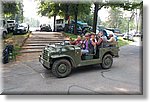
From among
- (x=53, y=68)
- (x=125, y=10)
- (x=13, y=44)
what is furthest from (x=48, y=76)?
(x=125, y=10)

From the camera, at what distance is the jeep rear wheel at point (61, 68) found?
3.73 m

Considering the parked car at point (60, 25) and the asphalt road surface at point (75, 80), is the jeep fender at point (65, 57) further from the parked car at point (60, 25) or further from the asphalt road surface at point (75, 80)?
the parked car at point (60, 25)

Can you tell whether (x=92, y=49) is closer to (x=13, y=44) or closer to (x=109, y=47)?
(x=109, y=47)

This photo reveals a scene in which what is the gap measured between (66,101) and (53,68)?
2.88 ft

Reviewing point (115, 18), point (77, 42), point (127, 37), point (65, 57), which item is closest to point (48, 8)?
point (77, 42)

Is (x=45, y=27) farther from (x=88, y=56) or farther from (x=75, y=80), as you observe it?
(x=75, y=80)

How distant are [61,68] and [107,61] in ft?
3.57

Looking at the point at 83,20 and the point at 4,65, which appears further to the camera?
the point at 83,20

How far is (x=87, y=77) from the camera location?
12.1ft

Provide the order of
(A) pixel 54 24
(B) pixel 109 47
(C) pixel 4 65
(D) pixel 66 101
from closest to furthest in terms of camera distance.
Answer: (D) pixel 66 101 → (C) pixel 4 65 → (A) pixel 54 24 → (B) pixel 109 47

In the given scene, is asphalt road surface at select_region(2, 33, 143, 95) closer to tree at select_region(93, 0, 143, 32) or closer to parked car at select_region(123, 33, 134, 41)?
parked car at select_region(123, 33, 134, 41)

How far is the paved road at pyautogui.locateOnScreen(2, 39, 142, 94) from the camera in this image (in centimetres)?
314

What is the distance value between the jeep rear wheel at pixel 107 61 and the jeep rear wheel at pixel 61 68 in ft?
2.67

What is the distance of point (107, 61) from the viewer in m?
4.35
